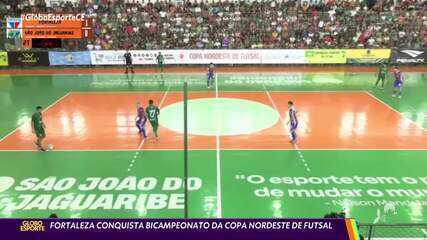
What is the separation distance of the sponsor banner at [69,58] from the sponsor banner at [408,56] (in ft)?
78.2

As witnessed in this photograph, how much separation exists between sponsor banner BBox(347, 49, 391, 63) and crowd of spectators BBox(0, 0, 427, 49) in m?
1.30

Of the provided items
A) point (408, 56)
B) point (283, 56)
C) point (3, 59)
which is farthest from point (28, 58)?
point (408, 56)

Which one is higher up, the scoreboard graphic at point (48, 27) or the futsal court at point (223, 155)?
the scoreboard graphic at point (48, 27)

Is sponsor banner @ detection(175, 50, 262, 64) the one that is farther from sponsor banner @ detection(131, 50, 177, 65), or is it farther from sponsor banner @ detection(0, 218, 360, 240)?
sponsor banner @ detection(0, 218, 360, 240)

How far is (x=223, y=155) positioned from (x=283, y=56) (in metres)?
20.8

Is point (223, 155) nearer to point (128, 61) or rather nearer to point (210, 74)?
point (210, 74)

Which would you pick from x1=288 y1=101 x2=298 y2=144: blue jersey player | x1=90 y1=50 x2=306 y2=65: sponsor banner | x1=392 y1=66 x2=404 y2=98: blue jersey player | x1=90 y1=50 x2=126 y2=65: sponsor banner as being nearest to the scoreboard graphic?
x1=90 y1=50 x2=126 y2=65: sponsor banner

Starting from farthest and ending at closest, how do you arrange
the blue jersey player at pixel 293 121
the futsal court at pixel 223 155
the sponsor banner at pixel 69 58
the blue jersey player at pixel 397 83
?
1. the sponsor banner at pixel 69 58
2. the blue jersey player at pixel 397 83
3. the blue jersey player at pixel 293 121
4. the futsal court at pixel 223 155

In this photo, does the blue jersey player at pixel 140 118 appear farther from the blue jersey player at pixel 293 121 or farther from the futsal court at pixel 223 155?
the blue jersey player at pixel 293 121

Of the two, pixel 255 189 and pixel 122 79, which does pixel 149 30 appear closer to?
pixel 122 79

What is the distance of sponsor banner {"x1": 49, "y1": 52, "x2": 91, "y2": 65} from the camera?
34469mm

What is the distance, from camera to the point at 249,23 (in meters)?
36.7

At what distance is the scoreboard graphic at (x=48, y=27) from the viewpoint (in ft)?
109

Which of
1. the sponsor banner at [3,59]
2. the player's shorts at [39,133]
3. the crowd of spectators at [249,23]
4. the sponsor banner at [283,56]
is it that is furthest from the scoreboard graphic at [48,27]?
the player's shorts at [39,133]
